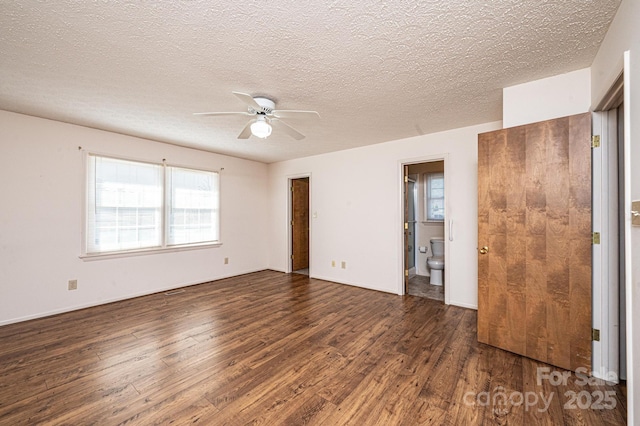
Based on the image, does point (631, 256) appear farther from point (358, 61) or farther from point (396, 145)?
point (396, 145)

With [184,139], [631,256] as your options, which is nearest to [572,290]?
[631,256]

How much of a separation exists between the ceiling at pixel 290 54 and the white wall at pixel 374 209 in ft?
2.62

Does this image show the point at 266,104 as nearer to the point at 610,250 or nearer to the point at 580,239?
the point at 580,239

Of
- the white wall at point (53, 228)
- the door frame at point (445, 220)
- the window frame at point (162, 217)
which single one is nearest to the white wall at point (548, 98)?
the door frame at point (445, 220)

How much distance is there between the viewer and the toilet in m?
4.45

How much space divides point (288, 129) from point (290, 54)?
106 centimetres

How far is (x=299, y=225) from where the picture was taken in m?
6.01

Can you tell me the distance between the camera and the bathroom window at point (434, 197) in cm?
497

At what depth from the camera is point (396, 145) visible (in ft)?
13.7

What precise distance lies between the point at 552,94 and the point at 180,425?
3.70 m

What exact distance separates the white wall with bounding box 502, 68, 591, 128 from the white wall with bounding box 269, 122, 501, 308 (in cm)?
99

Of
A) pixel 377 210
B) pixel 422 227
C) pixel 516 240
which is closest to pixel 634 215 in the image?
pixel 516 240

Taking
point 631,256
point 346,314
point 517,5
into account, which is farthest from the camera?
point 346,314

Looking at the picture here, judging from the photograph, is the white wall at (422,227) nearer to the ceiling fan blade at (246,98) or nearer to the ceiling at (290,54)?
the ceiling at (290,54)
